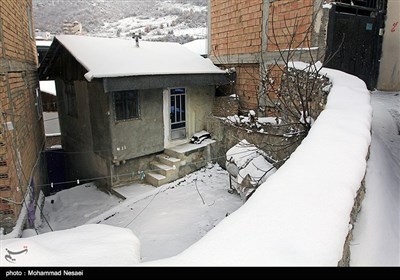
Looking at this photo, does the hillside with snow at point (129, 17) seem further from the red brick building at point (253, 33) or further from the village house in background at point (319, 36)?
the village house in background at point (319, 36)

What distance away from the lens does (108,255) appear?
192 cm

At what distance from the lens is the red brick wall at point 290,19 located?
7312 mm

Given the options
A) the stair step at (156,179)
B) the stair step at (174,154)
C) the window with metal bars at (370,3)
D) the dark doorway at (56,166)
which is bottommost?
the dark doorway at (56,166)

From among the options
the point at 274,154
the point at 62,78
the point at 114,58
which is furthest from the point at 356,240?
the point at 62,78

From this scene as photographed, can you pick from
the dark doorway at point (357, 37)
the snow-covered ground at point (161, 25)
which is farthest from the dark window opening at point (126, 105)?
the snow-covered ground at point (161, 25)

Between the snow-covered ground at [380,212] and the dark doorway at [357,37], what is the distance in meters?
3.25

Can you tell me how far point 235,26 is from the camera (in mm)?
10219

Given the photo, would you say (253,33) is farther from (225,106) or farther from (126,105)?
(126,105)

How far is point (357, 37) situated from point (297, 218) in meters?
7.69

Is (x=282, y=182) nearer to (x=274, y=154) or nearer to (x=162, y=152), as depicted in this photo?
(x=274, y=154)

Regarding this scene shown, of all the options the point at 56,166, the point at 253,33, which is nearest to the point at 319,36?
the point at 253,33

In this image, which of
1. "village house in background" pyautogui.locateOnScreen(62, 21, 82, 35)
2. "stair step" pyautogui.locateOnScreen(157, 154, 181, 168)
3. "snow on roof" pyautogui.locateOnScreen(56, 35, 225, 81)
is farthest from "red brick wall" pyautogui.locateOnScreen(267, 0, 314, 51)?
"village house in background" pyautogui.locateOnScreen(62, 21, 82, 35)

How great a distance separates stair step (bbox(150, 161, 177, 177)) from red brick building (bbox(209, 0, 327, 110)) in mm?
3495

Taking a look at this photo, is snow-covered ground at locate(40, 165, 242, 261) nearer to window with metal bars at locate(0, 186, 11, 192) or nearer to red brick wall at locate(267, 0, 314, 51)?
window with metal bars at locate(0, 186, 11, 192)
